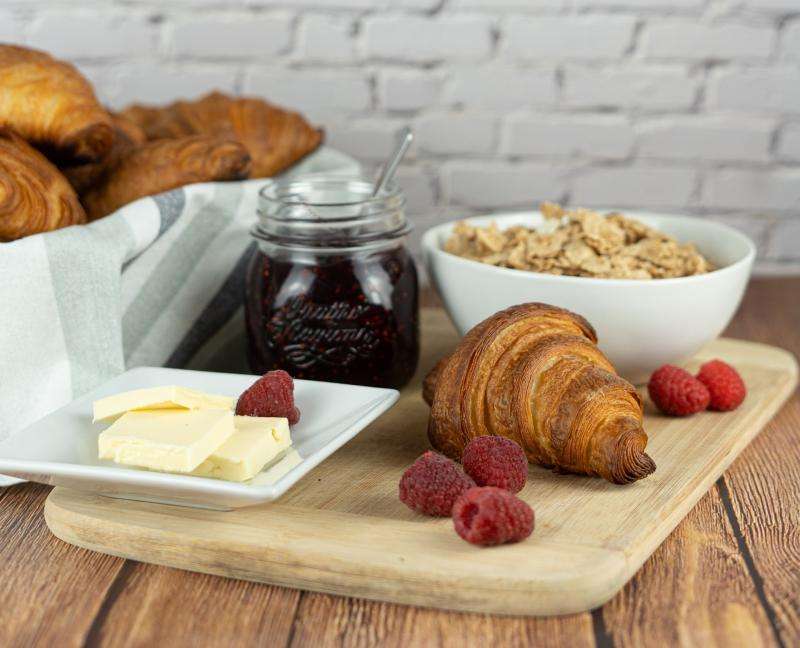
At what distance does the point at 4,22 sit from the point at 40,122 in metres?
0.79

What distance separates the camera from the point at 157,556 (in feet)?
3.28

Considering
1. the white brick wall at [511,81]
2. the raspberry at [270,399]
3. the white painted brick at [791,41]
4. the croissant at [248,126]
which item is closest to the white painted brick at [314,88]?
the white brick wall at [511,81]

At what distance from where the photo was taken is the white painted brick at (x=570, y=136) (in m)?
2.02

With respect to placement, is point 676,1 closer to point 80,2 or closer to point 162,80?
point 162,80

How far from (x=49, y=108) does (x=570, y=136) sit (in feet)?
3.41

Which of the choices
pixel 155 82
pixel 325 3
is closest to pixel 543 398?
pixel 325 3

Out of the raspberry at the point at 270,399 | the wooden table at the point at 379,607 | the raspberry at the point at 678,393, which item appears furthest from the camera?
the raspberry at the point at 678,393

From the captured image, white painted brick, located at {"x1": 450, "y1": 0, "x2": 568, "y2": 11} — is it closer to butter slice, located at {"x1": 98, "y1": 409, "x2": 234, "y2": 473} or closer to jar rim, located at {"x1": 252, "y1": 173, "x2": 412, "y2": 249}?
jar rim, located at {"x1": 252, "y1": 173, "x2": 412, "y2": 249}

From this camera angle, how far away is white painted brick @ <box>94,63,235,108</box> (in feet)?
6.65

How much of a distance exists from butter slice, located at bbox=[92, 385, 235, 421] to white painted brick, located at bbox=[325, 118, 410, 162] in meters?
1.04

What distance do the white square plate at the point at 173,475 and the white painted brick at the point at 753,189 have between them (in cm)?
113

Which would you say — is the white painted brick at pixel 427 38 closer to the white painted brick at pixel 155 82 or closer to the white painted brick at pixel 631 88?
the white painted brick at pixel 631 88

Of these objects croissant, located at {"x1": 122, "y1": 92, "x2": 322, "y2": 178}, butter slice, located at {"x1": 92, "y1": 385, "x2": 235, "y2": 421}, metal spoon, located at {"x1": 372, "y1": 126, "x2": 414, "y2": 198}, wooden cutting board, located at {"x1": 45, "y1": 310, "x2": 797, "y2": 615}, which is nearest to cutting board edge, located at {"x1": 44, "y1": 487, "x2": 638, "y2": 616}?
wooden cutting board, located at {"x1": 45, "y1": 310, "x2": 797, "y2": 615}

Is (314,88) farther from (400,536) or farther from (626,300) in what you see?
(400,536)
